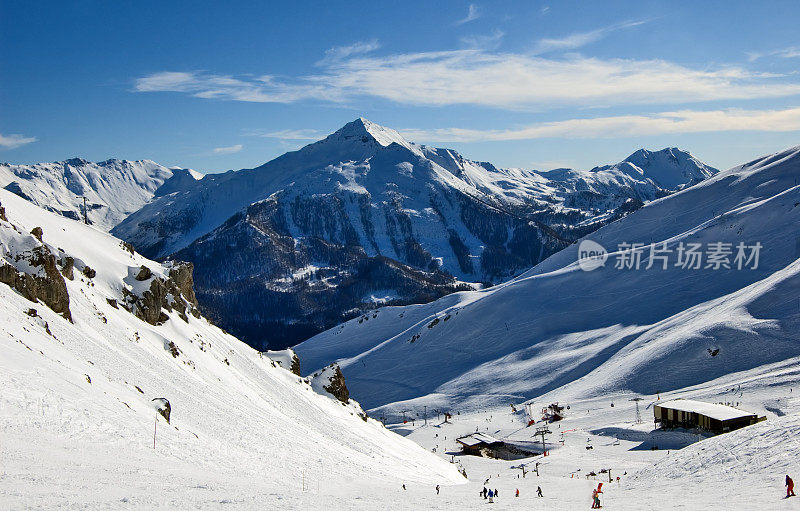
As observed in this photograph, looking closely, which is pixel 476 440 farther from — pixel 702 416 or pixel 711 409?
pixel 711 409

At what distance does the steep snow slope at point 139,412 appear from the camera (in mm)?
23297

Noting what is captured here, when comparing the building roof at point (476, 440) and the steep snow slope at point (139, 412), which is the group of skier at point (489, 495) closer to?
the steep snow slope at point (139, 412)

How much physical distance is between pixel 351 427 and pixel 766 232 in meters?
96.7

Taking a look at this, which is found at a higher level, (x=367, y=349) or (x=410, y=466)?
(x=367, y=349)

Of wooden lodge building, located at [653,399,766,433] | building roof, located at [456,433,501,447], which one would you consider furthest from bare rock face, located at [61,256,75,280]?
wooden lodge building, located at [653,399,766,433]

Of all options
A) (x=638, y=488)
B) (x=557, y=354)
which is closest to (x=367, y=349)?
(x=557, y=354)

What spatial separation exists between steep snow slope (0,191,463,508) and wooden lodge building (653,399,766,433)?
2269cm

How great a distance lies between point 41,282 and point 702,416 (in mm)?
56288

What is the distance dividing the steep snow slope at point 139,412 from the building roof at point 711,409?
2372 centimetres

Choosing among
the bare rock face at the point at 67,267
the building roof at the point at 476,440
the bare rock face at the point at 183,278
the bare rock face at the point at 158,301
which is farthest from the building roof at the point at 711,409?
the bare rock face at the point at 67,267

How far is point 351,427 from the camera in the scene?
5800cm

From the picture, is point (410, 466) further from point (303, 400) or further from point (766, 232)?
point (766, 232)

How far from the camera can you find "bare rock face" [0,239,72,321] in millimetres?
41219

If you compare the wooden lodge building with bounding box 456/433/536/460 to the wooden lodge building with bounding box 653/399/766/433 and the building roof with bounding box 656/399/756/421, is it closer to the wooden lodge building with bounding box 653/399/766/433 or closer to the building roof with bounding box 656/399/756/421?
the wooden lodge building with bounding box 653/399/766/433
